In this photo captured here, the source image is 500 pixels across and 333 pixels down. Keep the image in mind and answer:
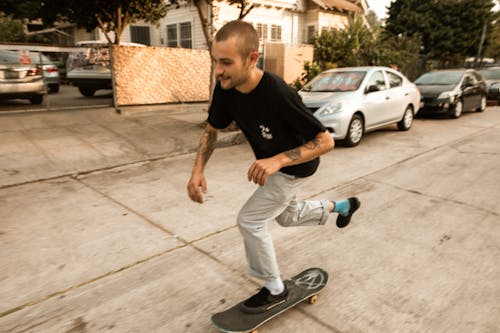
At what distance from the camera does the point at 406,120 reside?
9453 mm

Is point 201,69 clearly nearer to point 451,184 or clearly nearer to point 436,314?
point 451,184

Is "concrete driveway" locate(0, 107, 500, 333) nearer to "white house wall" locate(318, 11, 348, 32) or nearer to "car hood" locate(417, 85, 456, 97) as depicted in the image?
"car hood" locate(417, 85, 456, 97)

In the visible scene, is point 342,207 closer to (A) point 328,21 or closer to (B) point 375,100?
(B) point 375,100

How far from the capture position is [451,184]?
5.25 m

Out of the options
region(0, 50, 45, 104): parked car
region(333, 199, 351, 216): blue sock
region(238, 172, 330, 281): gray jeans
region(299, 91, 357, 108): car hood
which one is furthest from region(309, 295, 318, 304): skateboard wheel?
region(0, 50, 45, 104): parked car

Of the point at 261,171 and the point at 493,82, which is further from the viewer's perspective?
the point at 493,82

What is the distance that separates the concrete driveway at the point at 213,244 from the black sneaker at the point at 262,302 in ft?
0.54

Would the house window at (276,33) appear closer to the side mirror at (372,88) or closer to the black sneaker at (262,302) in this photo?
the side mirror at (372,88)

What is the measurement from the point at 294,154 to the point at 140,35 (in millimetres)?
21303

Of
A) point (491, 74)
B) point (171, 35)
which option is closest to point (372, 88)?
point (491, 74)

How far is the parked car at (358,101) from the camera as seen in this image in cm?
739

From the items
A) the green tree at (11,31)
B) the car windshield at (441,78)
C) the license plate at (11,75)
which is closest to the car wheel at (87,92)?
the license plate at (11,75)

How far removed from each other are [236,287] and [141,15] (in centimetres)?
1182

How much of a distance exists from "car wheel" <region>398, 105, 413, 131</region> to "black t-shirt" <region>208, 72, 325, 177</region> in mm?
7913
